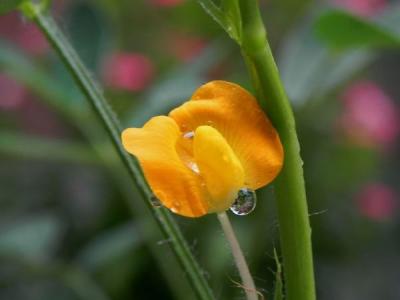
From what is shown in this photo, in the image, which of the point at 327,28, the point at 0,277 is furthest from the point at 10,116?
the point at 327,28

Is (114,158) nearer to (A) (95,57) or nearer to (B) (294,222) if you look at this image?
(A) (95,57)

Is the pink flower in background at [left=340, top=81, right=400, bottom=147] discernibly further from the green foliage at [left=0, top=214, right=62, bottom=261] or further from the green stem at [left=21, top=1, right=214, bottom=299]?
the green stem at [left=21, top=1, right=214, bottom=299]

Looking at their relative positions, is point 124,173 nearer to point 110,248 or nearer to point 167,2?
point 110,248

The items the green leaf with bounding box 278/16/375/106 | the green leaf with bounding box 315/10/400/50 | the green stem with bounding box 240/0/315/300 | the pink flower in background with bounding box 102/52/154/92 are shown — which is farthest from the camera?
the pink flower in background with bounding box 102/52/154/92

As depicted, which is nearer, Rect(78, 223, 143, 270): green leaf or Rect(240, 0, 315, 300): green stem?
Rect(240, 0, 315, 300): green stem

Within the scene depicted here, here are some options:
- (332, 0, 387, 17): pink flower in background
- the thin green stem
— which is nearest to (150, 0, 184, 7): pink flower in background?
(332, 0, 387, 17): pink flower in background

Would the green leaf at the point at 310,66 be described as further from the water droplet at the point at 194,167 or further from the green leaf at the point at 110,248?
the water droplet at the point at 194,167
